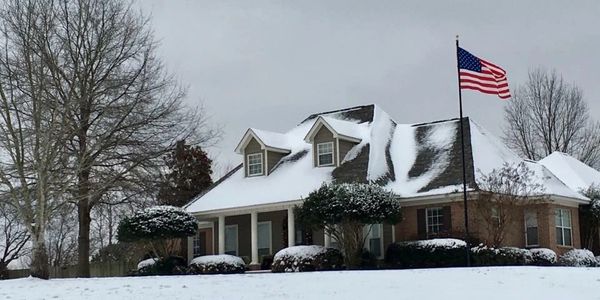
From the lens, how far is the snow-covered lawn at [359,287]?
54.9 ft

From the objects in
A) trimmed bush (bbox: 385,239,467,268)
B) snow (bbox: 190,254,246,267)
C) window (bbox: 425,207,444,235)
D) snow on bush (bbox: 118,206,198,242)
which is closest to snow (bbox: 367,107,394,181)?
window (bbox: 425,207,444,235)

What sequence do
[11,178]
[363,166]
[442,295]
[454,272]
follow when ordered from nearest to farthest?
1. [442,295]
2. [454,272]
3. [11,178]
4. [363,166]

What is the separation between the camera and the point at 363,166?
1296 inches

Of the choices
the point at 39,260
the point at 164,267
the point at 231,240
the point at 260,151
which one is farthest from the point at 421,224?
the point at 39,260

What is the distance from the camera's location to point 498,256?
91.4ft

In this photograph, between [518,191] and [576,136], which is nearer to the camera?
[518,191]

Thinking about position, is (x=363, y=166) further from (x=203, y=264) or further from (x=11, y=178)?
(x=11, y=178)

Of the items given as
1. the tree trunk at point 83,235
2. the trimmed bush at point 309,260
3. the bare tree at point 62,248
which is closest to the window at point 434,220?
the trimmed bush at point 309,260

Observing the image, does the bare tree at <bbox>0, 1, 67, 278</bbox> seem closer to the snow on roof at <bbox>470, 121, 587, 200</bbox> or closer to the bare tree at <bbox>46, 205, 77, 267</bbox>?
the snow on roof at <bbox>470, 121, 587, 200</bbox>

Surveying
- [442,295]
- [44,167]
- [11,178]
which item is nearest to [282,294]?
[442,295]

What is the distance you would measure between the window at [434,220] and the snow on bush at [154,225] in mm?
9687

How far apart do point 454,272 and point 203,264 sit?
14.6m

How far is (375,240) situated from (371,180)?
2.38 metres

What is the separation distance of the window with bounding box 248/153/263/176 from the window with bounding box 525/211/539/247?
38.3ft
